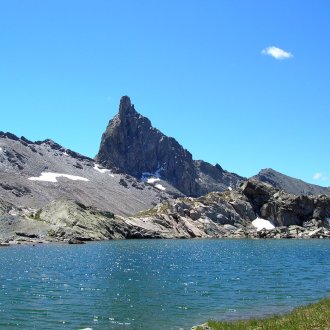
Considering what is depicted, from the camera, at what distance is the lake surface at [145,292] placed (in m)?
36.0

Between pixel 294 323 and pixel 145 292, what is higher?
pixel 294 323

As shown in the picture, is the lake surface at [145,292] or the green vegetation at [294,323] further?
the lake surface at [145,292]

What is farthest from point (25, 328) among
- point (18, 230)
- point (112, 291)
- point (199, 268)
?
point (18, 230)

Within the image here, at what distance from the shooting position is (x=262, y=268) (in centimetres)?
7331

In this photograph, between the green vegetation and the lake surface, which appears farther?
the lake surface

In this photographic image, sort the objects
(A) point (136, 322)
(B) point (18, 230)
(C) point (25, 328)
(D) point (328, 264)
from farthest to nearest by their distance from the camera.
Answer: (B) point (18, 230)
(D) point (328, 264)
(A) point (136, 322)
(C) point (25, 328)

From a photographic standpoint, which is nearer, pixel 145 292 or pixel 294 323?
pixel 294 323

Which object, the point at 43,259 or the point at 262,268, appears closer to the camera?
the point at 262,268

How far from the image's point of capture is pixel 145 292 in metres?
48.8

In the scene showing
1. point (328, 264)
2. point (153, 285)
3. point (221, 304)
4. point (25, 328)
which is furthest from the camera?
point (328, 264)

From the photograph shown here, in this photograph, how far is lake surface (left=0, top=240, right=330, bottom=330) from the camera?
36031mm

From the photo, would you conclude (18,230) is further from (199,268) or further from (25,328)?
(25,328)

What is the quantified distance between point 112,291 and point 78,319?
13.8m

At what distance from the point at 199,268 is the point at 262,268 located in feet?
32.9
